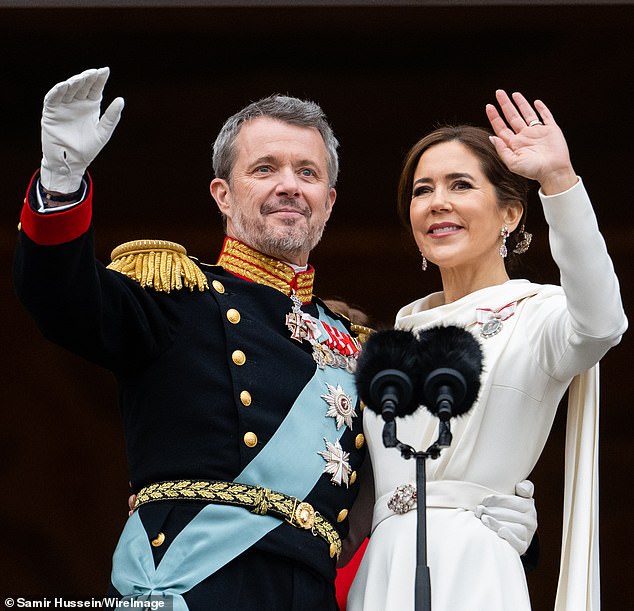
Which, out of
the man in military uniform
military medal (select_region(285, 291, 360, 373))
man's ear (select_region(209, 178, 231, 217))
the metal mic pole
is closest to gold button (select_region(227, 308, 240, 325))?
the man in military uniform

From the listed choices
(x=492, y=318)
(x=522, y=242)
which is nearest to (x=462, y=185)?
(x=522, y=242)

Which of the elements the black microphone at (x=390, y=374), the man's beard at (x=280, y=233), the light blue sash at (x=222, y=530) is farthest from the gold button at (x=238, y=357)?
the black microphone at (x=390, y=374)

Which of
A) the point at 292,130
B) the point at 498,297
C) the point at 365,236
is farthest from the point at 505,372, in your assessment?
the point at 365,236

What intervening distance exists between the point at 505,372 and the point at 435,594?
458 millimetres

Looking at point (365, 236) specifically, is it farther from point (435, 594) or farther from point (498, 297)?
point (435, 594)

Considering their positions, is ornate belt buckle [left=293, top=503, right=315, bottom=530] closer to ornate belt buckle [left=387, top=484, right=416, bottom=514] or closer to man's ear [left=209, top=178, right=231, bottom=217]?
ornate belt buckle [left=387, top=484, right=416, bottom=514]

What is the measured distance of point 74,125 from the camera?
117 inches

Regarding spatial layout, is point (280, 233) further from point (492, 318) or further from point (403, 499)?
point (403, 499)

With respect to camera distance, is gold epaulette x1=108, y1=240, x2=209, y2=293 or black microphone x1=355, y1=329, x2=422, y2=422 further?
gold epaulette x1=108, y1=240, x2=209, y2=293

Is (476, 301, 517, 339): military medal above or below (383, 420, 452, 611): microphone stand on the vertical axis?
above

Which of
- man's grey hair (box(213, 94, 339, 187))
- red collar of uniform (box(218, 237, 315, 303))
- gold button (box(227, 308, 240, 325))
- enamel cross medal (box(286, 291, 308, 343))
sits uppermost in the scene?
man's grey hair (box(213, 94, 339, 187))

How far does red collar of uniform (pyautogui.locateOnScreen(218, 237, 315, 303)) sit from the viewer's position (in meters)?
Answer: 3.59

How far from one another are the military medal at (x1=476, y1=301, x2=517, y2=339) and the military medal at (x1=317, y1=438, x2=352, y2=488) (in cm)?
37

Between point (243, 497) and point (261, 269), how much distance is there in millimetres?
601
